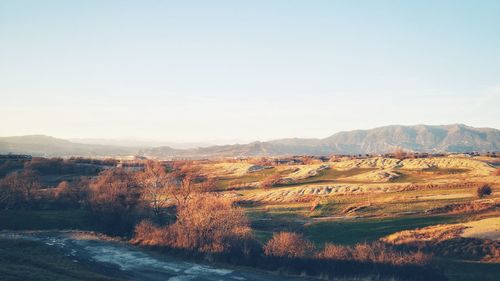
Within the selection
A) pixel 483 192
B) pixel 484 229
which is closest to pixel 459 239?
pixel 484 229

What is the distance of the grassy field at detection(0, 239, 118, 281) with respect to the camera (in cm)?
3281

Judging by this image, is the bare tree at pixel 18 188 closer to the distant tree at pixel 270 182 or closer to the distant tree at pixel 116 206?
the distant tree at pixel 116 206

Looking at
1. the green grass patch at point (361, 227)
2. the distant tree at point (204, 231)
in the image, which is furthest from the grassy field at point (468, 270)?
the distant tree at point (204, 231)

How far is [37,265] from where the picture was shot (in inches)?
1476

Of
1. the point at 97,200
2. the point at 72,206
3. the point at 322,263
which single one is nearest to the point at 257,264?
the point at 322,263

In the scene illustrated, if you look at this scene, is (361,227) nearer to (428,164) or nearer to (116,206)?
(116,206)

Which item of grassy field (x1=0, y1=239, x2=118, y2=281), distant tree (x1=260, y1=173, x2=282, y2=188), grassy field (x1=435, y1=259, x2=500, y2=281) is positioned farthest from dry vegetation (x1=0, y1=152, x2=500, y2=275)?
grassy field (x1=0, y1=239, x2=118, y2=281)

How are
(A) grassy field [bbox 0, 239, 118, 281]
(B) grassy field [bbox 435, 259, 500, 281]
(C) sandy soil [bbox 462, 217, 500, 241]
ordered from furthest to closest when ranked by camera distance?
(C) sandy soil [bbox 462, 217, 500, 241]
(B) grassy field [bbox 435, 259, 500, 281]
(A) grassy field [bbox 0, 239, 118, 281]

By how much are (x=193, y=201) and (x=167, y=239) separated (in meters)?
7.36

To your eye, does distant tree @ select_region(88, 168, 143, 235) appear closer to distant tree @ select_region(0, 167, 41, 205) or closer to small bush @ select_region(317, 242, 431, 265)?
distant tree @ select_region(0, 167, 41, 205)

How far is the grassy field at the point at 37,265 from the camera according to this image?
3281 cm

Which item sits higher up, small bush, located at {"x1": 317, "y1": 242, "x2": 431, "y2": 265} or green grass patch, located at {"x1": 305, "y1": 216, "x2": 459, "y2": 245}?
small bush, located at {"x1": 317, "y1": 242, "x2": 431, "y2": 265}

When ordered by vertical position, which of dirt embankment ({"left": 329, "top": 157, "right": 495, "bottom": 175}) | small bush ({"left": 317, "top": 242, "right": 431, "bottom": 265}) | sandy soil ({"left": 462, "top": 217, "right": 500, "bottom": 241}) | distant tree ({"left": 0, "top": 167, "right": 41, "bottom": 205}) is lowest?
small bush ({"left": 317, "top": 242, "right": 431, "bottom": 265})

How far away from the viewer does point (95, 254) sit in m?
45.5
